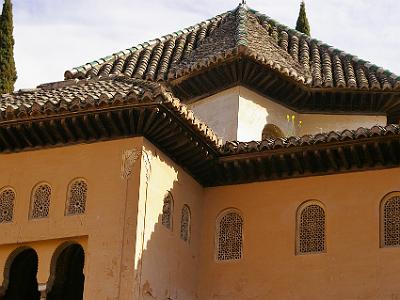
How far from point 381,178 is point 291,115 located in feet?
11.3

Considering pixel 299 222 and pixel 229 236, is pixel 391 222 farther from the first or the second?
pixel 229 236

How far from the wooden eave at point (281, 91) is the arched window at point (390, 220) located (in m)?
3.10

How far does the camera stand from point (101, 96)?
15.3 m

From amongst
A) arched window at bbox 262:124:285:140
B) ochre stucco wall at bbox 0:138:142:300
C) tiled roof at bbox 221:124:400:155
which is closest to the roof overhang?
tiled roof at bbox 221:124:400:155

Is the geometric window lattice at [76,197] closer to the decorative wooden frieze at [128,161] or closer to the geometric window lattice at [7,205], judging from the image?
the decorative wooden frieze at [128,161]

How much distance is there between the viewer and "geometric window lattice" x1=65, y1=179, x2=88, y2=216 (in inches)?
623

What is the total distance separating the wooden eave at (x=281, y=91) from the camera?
18.7 metres

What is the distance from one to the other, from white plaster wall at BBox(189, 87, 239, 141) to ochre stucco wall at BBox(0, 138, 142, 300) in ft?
11.1

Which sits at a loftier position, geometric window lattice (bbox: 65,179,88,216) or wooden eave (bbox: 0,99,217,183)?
wooden eave (bbox: 0,99,217,183)

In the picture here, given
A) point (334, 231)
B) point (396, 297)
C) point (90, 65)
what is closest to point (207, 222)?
point (334, 231)

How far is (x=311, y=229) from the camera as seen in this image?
16.6 m

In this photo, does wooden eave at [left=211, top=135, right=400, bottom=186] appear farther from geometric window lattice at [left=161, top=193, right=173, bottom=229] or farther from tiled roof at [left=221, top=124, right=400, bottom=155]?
geometric window lattice at [left=161, top=193, right=173, bottom=229]

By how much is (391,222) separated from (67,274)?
502 cm

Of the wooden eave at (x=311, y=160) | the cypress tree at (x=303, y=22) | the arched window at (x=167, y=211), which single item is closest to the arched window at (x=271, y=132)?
the wooden eave at (x=311, y=160)
